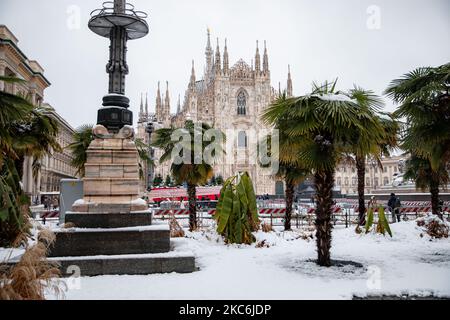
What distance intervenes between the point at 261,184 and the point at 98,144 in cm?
5251

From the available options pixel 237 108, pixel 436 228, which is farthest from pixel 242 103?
pixel 436 228

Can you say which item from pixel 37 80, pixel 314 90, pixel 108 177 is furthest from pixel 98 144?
pixel 37 80

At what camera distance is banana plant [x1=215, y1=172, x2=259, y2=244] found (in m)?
10.3

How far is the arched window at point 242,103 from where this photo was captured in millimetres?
61125

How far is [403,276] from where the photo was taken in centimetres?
637

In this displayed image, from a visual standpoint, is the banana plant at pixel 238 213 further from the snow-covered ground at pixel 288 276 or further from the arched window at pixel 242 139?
the arched window at pixel 242 139

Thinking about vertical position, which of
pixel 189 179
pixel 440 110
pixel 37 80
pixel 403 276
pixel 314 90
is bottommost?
pixel 403 276

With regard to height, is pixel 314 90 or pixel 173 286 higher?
pixel 314 90

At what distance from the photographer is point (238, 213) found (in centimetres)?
1041

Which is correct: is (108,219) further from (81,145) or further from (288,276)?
(81,145)

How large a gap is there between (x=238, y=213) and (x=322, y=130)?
4176 millimetres

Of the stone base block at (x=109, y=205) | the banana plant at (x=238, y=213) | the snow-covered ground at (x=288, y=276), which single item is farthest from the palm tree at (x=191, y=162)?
the stone base block at (x=109, y=205)

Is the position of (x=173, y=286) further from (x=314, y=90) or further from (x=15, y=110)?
(x=314, y=90)

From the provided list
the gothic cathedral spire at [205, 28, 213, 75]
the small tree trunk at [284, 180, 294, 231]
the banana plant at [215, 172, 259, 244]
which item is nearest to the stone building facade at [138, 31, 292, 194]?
the gothic cathedral spire at [205, 28, 213, 75]
